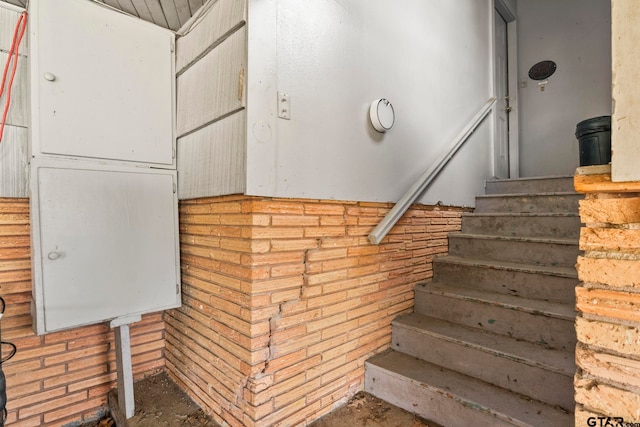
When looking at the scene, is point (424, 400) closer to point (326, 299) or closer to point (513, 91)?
point (326, 299)

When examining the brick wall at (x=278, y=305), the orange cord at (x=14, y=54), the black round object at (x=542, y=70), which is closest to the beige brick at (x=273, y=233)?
the brick wall at (x=278, y=305)

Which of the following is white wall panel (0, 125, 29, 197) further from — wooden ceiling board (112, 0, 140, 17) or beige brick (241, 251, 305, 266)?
beige brick (241, 251, 305, 266)

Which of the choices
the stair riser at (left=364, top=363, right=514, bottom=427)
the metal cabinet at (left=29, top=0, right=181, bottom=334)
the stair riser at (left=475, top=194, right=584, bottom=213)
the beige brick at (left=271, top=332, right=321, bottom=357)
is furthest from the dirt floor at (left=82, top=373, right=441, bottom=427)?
the stair riser at (left=475, top=194, right=584, bottom=213)

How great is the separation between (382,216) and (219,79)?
1361 millimetres

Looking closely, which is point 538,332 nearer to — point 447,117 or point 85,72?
point 447,117

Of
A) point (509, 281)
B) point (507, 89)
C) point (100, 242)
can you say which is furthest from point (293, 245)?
point (507, 89)

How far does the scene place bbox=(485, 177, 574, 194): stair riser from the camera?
10.2 feet

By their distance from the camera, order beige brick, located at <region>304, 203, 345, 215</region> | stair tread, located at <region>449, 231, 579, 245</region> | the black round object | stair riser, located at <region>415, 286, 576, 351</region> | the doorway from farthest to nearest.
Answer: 1. the doorway
2. the black round object
3. stair tread, located at <region>449, 231, 579, 245</region>
4. stair riser, located at <region>415, 286, 576, 351</region>
5. beige brick, located at <region>304, 203, 345, 215</region>

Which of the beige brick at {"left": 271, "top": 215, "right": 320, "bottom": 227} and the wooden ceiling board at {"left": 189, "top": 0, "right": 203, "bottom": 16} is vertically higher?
the wooden ceiling board at {"left": 189, "top": 0, "right": 203, "bottom": 16}

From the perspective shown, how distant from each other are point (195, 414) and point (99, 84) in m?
2.07

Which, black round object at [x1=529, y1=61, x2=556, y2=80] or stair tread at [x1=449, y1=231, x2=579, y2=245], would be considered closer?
stair tread at [x1=449, y1=231, x2=579, y2=245]

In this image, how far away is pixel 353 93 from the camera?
2.07m

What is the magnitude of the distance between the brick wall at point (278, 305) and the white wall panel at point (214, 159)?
95mm

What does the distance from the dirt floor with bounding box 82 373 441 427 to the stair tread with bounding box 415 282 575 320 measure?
0.88 meters
